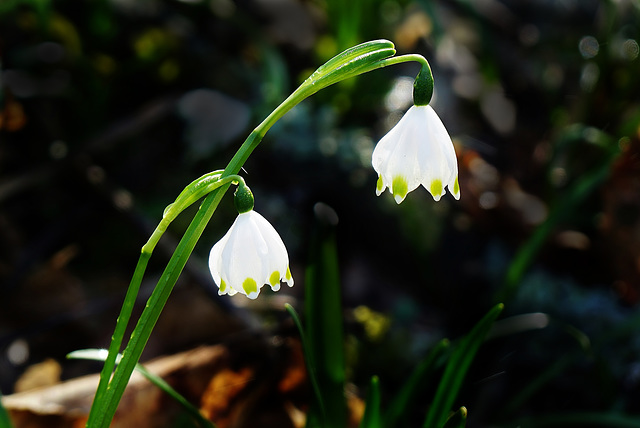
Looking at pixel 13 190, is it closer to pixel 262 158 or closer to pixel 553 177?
pixel 262 158

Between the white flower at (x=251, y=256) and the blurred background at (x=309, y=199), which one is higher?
the white flower at (x=251, y=256)

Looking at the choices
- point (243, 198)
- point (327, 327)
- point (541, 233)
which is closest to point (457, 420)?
point (327, 327)

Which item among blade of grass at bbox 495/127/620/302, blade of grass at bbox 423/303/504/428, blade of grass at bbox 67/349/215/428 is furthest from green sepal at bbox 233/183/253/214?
blade of grass at bbox 495/127/620/302

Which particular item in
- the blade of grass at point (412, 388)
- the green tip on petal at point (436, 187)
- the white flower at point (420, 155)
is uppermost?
the white flower at point (420, 155)

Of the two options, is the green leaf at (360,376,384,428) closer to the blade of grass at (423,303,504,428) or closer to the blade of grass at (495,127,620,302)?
the blade of grass at (423,303,504,428)

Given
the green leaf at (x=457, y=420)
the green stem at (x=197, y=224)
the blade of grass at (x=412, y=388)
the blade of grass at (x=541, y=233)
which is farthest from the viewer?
the blade of grass at (x=541, y=233)

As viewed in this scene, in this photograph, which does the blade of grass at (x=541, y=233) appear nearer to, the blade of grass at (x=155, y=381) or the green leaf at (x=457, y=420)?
the green leaf at (x=457, y=420)

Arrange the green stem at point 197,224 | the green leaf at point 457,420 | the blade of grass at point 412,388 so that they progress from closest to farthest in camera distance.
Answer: the green stem at point 197,224, the green leaf at point 457,420, the blade of grass at point 412,388

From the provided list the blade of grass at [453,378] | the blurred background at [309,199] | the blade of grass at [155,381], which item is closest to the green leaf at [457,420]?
the blade of grass at [453,378]
